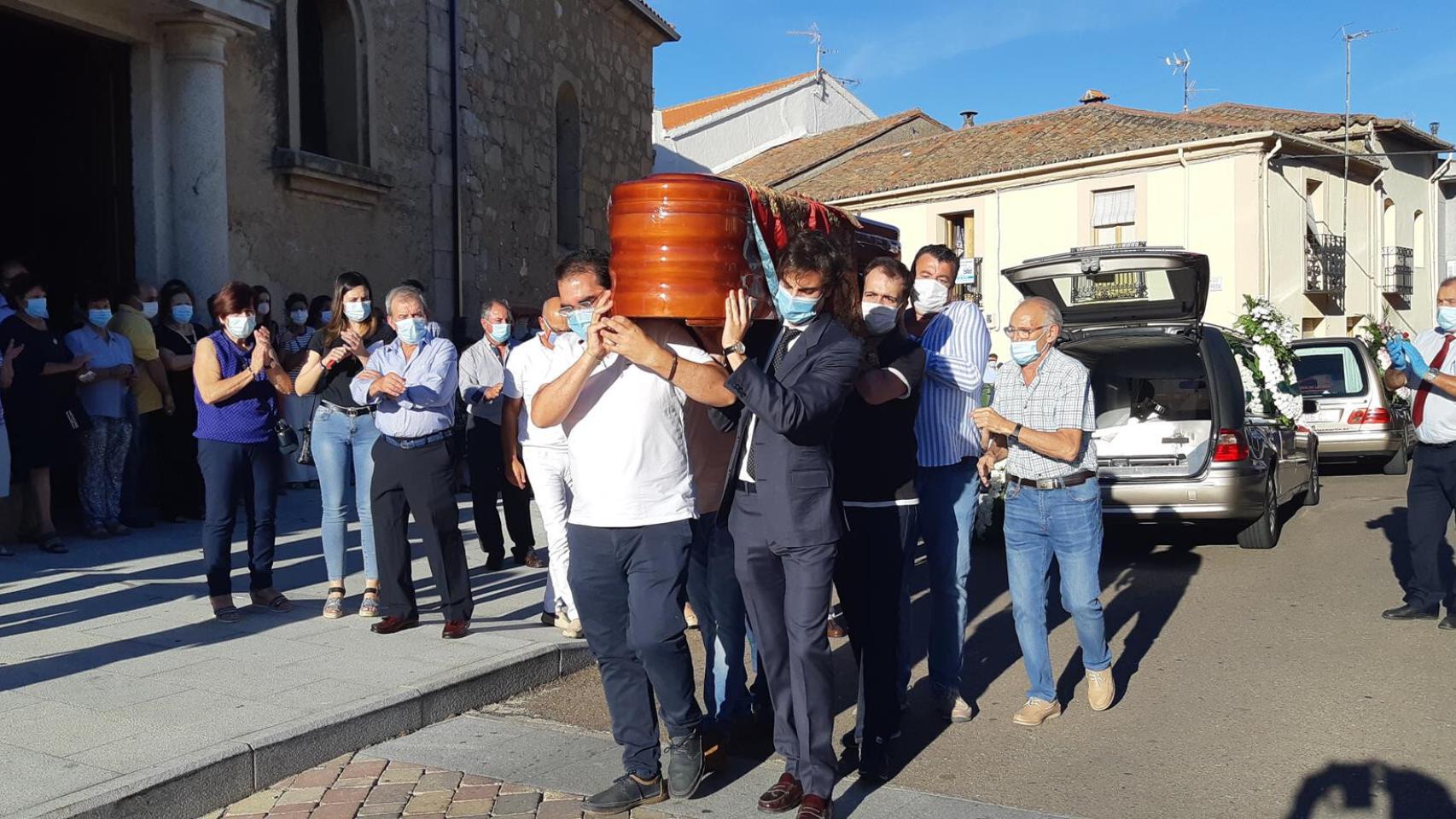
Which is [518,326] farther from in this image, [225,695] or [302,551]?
[225,695]

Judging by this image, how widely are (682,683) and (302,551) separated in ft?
17.9

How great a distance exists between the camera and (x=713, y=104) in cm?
3888

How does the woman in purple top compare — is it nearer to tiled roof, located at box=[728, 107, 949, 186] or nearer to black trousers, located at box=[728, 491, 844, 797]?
black trousers, located at box=[728, 491, 844, 797]

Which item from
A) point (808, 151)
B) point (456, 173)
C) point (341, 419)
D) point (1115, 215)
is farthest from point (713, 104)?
point (341, 419)

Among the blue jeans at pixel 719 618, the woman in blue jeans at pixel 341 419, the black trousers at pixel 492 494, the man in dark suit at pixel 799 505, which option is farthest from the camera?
the black trousers at pixel 492 494

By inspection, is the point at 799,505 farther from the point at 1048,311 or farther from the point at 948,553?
the point at 1048,311

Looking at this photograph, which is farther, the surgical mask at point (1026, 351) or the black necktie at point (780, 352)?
the surgical mask at point (1026, 351)

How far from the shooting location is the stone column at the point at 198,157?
34.8 ft

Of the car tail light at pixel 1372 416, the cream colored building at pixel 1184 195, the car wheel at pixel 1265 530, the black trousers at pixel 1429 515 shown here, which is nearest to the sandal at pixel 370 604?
the black trousers at pixel 1429 515

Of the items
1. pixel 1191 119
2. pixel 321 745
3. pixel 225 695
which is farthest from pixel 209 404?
pixel 1191 119

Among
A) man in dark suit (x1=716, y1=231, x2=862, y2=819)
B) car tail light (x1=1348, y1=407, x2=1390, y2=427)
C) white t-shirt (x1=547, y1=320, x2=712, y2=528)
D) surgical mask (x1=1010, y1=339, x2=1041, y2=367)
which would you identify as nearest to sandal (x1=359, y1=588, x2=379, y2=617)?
white t-shirt (x1=547, y1=320, x2=712, y2=528)

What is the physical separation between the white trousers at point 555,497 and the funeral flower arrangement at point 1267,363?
6.03 m

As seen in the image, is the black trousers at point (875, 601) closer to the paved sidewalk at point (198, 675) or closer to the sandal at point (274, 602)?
the paved sidewalk at point (198, 675)

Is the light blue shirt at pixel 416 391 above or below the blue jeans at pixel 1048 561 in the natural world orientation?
above
